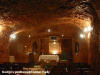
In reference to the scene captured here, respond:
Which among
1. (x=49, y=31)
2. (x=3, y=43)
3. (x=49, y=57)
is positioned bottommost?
(x=49, y=57)

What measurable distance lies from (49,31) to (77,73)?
10.3 meters

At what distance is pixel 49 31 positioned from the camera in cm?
1560

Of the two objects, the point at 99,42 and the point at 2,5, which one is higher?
the point at 2,5

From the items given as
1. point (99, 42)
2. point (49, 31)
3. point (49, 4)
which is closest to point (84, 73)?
point (99, 42)

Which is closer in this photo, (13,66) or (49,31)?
(13,66)

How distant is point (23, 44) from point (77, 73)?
40.3ft

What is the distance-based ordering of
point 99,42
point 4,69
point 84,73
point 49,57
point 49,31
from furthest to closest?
point 49,31 < point 49,57 < point 4,69 < point 99,42 < point 84,73

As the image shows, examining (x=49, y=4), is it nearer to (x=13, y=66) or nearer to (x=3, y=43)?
(x=13, y=66)

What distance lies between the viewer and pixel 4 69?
690 centimetres

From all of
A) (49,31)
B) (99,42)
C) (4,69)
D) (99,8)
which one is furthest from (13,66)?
(49,31)

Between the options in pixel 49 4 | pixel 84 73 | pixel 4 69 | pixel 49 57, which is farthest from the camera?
pixel 49 57

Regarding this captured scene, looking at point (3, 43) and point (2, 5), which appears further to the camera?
point (3, 43)

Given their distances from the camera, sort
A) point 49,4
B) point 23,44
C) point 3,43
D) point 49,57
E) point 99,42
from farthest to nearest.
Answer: point 23,44 < point 49,57 < point 3,43 < point 49,4 < point 99,42

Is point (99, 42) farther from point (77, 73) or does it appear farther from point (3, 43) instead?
point (3, 43)
